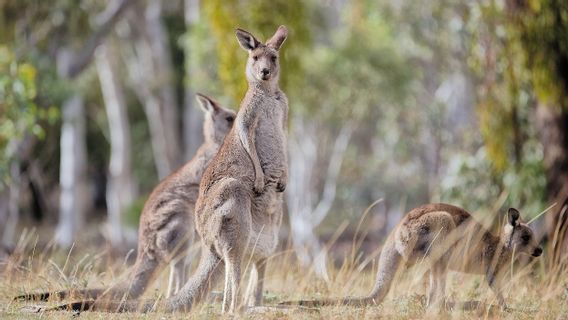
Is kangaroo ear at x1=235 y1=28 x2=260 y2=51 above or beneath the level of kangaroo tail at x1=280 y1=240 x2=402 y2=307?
above

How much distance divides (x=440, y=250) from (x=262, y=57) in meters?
1.67

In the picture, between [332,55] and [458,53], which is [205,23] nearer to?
[332,55]

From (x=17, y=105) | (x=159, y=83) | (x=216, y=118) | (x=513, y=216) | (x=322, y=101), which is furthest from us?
(x=159, y=83)

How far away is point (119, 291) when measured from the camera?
6598mm

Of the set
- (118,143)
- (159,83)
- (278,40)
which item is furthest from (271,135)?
(118,143)

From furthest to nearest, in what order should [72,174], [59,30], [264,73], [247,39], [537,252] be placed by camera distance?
[72,174] < [59,30] < [537,252] < [247,39] < [264,73]

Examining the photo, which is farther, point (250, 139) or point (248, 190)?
Answer: point (250, 139)

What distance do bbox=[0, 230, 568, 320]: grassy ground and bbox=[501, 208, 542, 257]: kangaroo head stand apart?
0.50ft

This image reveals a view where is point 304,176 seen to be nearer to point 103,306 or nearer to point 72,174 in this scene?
point 72,174

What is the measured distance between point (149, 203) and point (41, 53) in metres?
12.1

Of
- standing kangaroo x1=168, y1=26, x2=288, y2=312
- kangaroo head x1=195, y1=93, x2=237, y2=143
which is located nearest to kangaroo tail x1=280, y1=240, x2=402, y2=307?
standing kangaroo x1=168, y1=26, x2=288, y2=312

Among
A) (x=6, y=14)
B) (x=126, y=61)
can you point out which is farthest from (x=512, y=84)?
(x=126, y=61)

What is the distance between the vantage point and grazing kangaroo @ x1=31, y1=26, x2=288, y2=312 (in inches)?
218

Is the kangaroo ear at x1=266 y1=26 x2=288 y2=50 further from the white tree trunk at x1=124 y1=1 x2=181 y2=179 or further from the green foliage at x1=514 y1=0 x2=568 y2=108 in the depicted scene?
the white tree trunk at x1=124 y1=1 x2=181 y2=179
